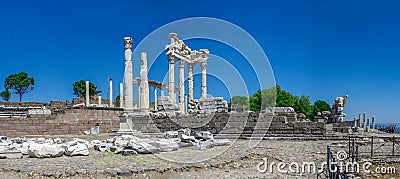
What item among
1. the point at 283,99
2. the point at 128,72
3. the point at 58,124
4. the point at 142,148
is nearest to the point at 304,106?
the point at 283,99

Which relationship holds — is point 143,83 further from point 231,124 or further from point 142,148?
point 142,148

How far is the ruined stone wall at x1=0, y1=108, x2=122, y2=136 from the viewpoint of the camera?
2109cm

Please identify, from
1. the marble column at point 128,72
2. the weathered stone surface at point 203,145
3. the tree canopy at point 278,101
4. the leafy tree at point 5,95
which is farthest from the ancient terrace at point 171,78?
the leafy tree at point 5,95

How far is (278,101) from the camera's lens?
196 feet

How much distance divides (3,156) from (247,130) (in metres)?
12.2

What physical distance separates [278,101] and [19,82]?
4843cm

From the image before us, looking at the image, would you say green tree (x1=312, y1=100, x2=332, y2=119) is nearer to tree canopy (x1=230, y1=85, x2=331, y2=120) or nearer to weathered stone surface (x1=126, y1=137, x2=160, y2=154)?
tree canopy (x1=230, y1=85, x2=331, y2=120)

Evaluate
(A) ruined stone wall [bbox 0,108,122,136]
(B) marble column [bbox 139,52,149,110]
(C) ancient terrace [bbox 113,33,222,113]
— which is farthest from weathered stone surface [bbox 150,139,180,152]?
(A) ruined stone wall [bbox 0,108,122,136]

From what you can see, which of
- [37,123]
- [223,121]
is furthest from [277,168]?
[37,123]

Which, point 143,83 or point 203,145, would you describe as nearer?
point 203,145

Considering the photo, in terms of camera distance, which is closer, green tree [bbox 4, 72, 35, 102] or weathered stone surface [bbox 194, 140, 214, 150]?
weathered stone surface [bbox 194, 140, 214, 150]

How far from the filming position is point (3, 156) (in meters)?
9.91

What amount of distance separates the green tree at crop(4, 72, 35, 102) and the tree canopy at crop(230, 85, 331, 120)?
38.8m

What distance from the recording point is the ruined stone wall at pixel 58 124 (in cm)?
2109
